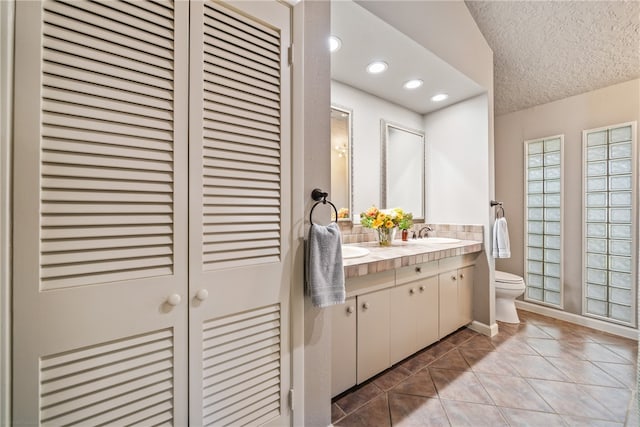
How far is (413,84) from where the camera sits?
7.60 feet

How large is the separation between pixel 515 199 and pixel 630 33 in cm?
167

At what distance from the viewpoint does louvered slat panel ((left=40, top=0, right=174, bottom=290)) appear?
69 cm

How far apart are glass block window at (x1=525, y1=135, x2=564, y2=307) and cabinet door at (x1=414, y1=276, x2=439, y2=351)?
5.72ft

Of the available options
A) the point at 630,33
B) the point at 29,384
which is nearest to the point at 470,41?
the point at 630,33

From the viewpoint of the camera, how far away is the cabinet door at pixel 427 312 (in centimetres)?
196

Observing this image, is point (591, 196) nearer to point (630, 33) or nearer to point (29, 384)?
point (630, 33)

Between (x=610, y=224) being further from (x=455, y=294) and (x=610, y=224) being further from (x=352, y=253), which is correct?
(x=352, y=253)

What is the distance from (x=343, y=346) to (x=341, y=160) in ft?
4.70

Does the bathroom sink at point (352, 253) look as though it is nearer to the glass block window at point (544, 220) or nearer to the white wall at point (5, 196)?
the white wall at point (5, 196)

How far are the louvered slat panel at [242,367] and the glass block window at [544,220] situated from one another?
3.26m

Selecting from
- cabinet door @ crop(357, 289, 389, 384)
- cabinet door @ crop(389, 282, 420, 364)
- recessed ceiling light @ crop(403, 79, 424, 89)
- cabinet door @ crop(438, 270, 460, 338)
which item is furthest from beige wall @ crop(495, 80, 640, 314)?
cabinet door @ crop(357, 289, 389, 384)

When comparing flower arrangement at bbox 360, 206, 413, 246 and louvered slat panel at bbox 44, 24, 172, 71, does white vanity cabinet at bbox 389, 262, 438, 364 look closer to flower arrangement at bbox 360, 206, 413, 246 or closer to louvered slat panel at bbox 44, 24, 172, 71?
flower arrangement at bbox 360, 206, 413, 246

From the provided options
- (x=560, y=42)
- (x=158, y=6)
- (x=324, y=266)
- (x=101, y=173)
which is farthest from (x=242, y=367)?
(x=560, y=42)

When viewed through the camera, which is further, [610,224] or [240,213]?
[610,224]
